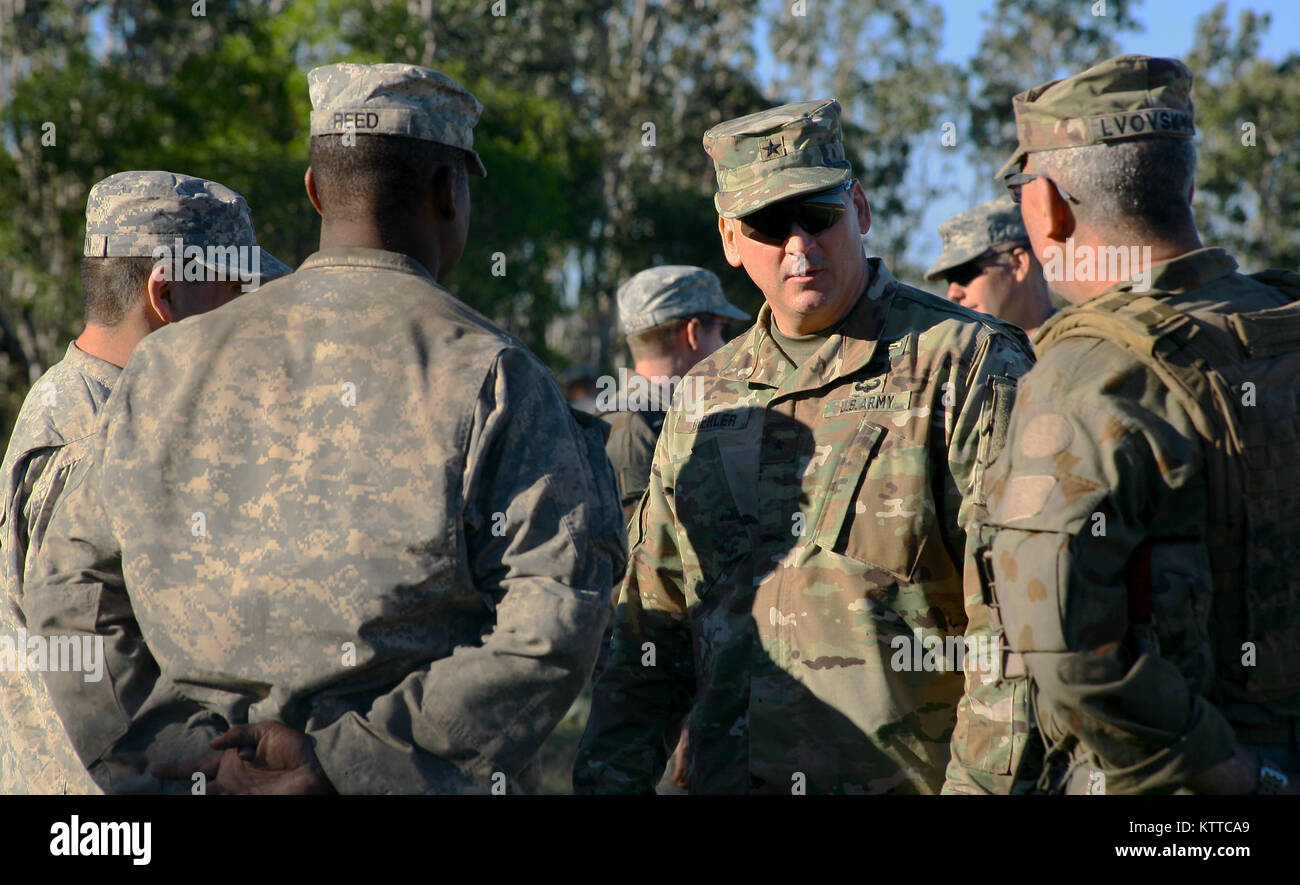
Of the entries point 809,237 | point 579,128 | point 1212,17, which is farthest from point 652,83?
point 809,237

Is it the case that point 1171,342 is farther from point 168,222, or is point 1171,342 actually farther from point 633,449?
point 633,449

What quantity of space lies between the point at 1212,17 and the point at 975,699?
33.0m

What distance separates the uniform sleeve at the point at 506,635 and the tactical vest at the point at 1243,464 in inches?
39.1

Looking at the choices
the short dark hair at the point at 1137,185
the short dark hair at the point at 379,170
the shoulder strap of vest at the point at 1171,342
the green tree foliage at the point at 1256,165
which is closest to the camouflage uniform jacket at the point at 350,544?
the short dark hair at the point at 379,170

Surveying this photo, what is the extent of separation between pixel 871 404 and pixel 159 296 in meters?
1.95

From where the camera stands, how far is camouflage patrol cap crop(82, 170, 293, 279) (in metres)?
3.59

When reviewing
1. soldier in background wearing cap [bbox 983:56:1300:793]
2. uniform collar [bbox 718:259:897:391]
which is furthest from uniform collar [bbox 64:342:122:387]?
soldier in background wearing cap [bbox 983:56:1300:793]

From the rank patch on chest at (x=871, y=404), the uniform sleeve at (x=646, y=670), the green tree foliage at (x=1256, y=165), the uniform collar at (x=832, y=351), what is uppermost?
the green tree foliage at (x=1256, y=165)

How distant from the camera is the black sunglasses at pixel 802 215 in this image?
3330mm

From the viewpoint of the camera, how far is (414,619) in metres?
2.46

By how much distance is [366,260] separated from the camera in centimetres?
266

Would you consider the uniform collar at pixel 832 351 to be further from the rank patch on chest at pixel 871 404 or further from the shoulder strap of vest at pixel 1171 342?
the shoulder strap of vest at pixel 1171 342

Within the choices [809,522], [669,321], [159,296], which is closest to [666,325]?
[669,321]

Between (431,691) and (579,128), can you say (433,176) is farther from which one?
(579,128)
